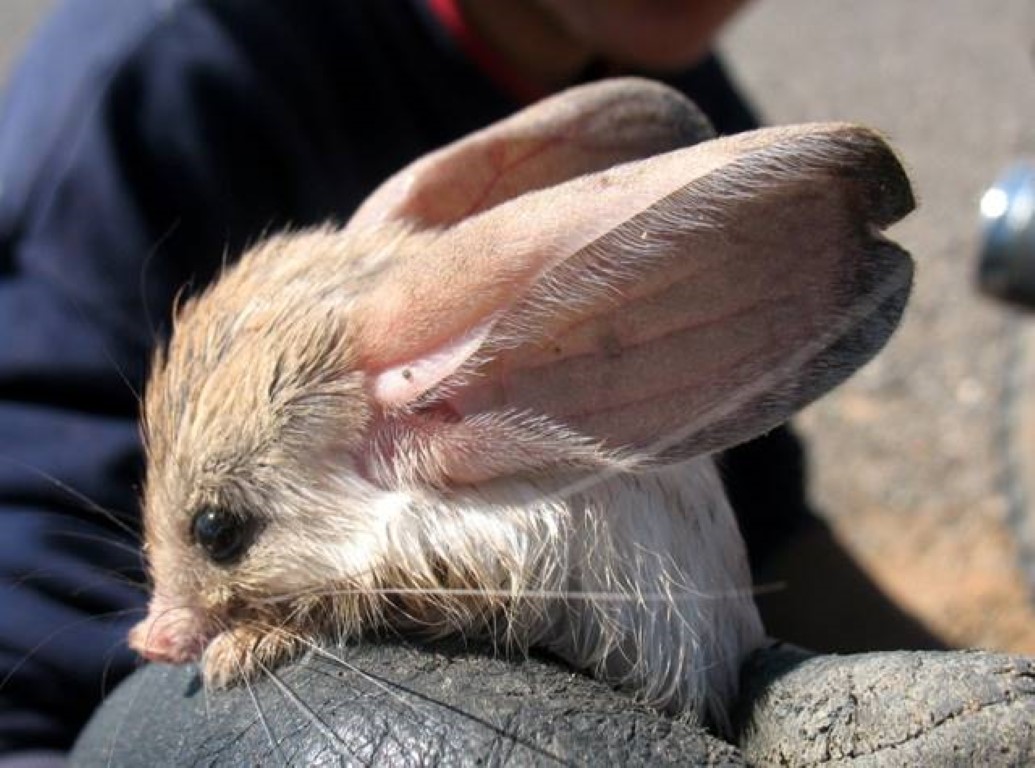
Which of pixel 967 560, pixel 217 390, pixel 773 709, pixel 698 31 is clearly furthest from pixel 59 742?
pixel 967 560

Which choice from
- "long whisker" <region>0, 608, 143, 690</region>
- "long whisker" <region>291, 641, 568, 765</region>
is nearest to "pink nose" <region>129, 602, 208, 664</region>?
"long whisker" <region>291, 641, 568, 765</region>

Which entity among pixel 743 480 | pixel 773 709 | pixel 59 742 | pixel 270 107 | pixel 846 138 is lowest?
pixel 743 480

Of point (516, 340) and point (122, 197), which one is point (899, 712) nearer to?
point (516, 340)

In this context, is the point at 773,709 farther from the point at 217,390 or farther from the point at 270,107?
the point at 270,107

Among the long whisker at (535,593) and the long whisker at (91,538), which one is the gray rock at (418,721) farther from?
the long whisker at (91,538)

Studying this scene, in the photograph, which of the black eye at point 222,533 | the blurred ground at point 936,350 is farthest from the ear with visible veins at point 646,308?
the blurred ground at point 936,350

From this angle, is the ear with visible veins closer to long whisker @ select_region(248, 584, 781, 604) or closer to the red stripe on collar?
long whisker @ select_region(248, 584, 781, 604)
